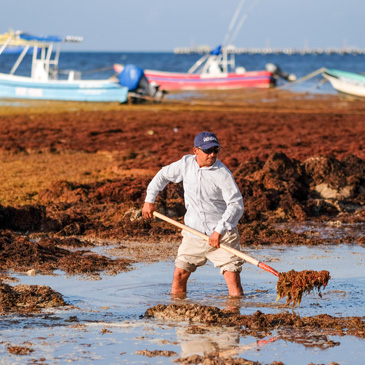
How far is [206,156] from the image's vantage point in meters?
5.92

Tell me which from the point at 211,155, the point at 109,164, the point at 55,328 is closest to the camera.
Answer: the point at 55,328

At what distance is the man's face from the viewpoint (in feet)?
19.4

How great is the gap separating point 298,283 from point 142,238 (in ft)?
9.73

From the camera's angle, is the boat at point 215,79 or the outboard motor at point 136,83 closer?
the outboard motor at point 136,83

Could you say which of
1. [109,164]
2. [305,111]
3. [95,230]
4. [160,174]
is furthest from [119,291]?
[305,111]

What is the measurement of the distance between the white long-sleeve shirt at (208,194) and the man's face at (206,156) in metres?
0.05

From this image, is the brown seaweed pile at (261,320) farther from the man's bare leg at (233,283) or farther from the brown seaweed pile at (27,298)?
the brown seaweed pile at (27,298)

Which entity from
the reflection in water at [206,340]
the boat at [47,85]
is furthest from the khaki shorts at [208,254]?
the boat at [47,85]

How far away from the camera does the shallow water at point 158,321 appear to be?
4.82 metres

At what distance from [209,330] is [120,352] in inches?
29.4

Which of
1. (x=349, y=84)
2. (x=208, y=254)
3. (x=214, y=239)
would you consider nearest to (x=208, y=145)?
(x=214, y=239)

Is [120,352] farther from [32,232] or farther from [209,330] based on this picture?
[32,232]

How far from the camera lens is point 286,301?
20.4 feet

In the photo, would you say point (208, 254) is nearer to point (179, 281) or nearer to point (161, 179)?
point (179, 281)
